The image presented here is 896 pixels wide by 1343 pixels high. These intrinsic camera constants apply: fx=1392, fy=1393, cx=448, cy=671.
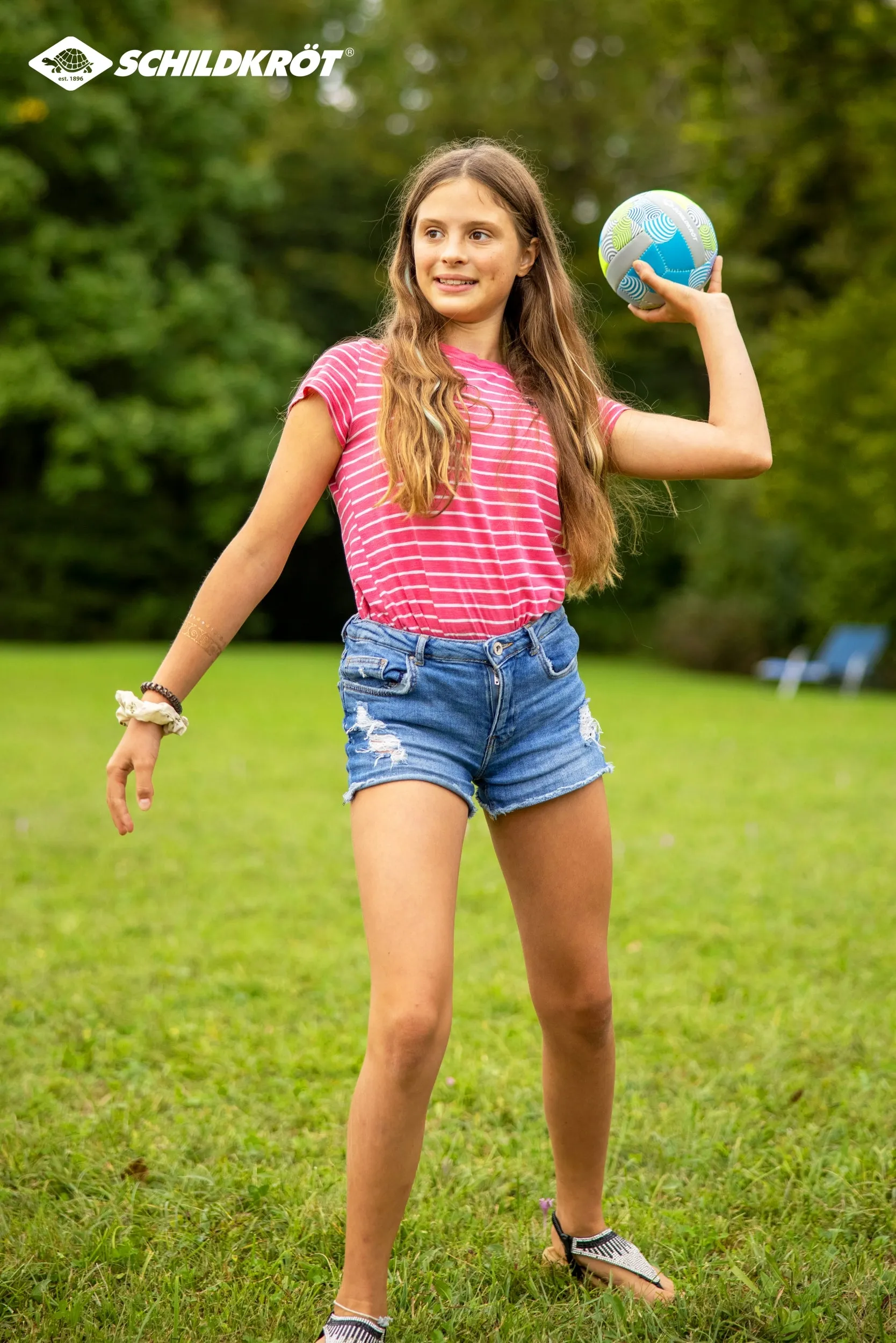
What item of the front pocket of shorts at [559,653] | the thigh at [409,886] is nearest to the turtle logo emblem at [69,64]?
the front pocket of shorts at [559,653]

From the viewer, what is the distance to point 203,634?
256 cm

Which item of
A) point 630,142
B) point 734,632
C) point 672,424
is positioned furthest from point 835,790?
point 630,142

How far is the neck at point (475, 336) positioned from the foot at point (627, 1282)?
180cm

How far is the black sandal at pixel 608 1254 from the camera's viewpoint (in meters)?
2.80

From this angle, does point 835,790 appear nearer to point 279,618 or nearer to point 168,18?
point 168,18

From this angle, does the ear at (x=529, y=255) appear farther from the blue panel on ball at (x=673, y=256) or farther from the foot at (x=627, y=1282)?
the foot at (x=627, y=1282)

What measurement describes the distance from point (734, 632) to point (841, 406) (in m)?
4.76

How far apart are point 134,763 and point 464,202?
1225 mm

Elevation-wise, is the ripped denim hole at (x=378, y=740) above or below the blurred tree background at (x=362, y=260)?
below

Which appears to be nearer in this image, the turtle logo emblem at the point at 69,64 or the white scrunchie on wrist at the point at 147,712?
the white scrunchie on wrist at the point at 147,712

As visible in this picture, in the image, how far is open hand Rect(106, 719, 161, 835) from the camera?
2482 millimetres

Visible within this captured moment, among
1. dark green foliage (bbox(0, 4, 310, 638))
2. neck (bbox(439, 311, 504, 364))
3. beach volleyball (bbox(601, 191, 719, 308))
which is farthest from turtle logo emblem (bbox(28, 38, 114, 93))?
neck (bbox(439, 311, 504, 364))

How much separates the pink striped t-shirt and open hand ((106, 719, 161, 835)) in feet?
1.45

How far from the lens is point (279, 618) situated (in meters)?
30.0
